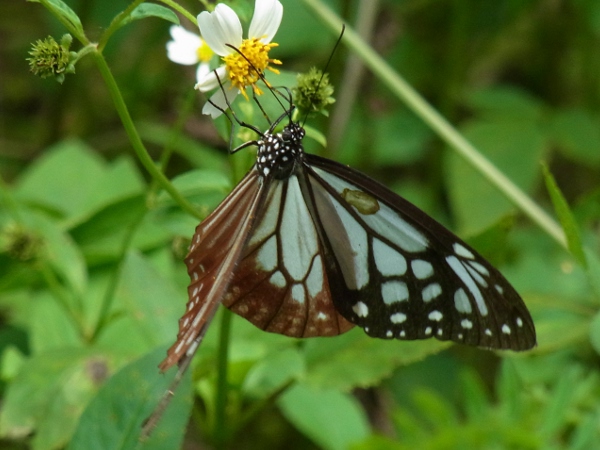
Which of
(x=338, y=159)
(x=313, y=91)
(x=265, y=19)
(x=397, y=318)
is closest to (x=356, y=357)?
(x=397, y=318)

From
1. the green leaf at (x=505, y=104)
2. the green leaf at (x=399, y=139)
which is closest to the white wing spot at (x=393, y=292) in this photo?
the green leaf at (x=399, y=139)

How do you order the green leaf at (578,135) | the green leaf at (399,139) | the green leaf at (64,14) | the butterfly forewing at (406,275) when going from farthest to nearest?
the green leaf at (399,139) < the green leaf at (578,135) < the butterfly forewing at (406,275) < the green leaf at (64,14)

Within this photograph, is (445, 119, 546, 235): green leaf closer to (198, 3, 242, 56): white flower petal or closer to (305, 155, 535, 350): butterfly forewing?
(305, 155, 535, 350): butterfly forewing

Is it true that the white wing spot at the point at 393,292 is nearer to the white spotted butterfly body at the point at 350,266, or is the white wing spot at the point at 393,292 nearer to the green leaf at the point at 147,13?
the white spotted butterfly body at the point at 350,266

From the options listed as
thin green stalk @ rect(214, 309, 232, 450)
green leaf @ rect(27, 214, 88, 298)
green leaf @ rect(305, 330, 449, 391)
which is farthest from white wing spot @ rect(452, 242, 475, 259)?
green leaf @ rect(27, 214, 88, 298)

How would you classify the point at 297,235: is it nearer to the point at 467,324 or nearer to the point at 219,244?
the point at 219,244

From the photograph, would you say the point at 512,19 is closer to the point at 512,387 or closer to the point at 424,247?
the point at 512,387

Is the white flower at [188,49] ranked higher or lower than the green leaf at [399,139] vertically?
higher

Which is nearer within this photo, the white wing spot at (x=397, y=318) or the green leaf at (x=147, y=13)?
the green leaf at (x=147, y=13)
